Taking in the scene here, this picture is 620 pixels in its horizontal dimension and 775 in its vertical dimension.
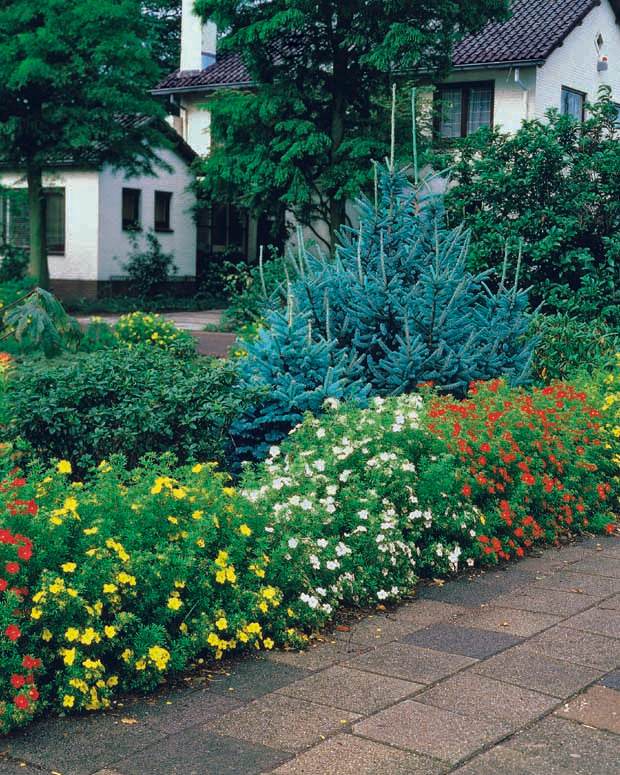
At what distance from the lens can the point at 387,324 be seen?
8867 mm

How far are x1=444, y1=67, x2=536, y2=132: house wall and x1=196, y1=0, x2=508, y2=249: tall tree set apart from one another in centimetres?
376

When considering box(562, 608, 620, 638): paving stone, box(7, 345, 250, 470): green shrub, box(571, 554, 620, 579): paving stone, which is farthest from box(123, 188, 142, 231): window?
box(562, 608, 620, 638): paving stone

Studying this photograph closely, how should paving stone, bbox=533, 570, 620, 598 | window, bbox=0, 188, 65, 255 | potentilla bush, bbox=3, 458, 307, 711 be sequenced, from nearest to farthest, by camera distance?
potentilla bush, bbox=3, 458, 307, 711
paving stone, bbox=533, 570, 620, 598
window, bbox=0, 188, 65, 255

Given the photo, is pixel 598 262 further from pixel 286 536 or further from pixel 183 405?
pixel 286 536

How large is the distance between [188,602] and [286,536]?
0.71 metres

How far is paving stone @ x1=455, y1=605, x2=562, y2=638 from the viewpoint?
5.15 meters

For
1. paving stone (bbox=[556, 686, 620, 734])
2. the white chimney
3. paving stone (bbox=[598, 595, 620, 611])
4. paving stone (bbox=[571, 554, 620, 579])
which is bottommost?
paving stone (bbox=[571, 554, 620, 579])

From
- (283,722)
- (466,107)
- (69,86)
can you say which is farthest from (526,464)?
(466,107)

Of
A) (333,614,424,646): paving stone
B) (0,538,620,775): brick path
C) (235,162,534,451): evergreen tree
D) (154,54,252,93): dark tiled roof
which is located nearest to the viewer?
(0,538,620,775): brick path

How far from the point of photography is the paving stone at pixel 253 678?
4.33 metres

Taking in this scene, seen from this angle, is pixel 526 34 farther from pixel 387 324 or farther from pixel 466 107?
pixel 387 324

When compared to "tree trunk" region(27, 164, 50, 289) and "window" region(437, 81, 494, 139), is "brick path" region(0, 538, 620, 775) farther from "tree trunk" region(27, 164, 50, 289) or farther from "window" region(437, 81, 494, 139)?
"window" region(437, 81, 494, 139)

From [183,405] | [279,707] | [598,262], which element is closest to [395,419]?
[183,405]

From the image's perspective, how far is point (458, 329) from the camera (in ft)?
29.3
